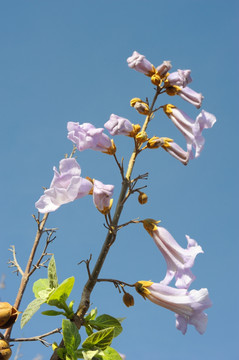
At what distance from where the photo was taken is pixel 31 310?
216 centimetres

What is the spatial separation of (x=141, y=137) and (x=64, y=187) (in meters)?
0.45

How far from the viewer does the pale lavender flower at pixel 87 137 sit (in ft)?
7.63

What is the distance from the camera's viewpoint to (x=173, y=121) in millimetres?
2602

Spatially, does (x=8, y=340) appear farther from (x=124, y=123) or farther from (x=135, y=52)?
(x=135, y=52)

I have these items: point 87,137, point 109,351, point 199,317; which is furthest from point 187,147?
point 109,351

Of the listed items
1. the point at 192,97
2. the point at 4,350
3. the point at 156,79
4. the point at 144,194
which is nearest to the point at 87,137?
the point at 144,194

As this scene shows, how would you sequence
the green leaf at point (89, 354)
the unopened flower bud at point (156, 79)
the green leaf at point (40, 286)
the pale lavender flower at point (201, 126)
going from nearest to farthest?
the green leaf at point (89, 354) < the green leaf at point (40, 286) < the pale lavender flower at point (201, 126) < the unopened flower bud at point (156, 79)

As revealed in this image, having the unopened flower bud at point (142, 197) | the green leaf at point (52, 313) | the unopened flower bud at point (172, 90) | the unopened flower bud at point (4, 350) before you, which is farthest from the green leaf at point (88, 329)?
the unopened flower bud at point (172, 90)

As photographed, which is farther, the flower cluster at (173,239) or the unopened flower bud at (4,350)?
the flower cluster at (173,239)

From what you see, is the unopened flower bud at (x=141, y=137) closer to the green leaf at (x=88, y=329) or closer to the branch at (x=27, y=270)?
the green leaf at (x=88, y=329)

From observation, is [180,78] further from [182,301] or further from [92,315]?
[92,315]

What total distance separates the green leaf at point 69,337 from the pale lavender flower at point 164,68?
1330 mm

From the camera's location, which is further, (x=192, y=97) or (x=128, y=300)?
(x=192, y=97)

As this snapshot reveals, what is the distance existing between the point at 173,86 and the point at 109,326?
1246 millimetres
